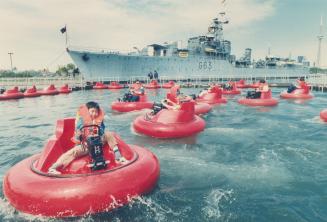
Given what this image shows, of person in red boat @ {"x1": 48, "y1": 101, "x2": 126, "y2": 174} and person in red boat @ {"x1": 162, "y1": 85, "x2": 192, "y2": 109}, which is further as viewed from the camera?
person in red boat @ {"x1": 162, "y1": 85, "x2": 192, "y2": 109}

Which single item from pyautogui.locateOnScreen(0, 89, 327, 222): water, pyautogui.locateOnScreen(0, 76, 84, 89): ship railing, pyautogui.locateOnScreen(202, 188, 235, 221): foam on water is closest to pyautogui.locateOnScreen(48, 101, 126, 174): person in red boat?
pyautogui.locateOnScreen(0, 89, 327, 222): water

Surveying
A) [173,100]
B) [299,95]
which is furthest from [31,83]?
[299,95]

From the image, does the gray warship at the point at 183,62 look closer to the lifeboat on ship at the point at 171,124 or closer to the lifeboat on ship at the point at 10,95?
the lifeboat on ship at the point at 10,95

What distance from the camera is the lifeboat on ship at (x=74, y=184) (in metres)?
5.62

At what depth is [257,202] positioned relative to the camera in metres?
6.52

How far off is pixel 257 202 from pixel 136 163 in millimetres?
2837

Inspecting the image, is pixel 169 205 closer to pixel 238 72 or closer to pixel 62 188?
pixel 62 188

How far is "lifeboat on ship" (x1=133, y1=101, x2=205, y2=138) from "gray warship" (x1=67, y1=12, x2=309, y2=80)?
123 feet

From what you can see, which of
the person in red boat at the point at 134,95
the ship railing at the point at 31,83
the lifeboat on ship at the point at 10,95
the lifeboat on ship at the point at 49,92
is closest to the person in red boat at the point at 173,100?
the person in red boat at the point at 134,95

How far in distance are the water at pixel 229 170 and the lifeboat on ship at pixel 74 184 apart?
10.0 inches

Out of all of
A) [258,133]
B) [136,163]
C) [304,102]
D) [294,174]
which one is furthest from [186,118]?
[304,102]

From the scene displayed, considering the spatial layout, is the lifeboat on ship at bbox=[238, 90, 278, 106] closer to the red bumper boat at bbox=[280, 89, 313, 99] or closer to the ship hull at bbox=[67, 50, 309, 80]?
the red bumper boat at bbox=[280, 89, 313, 99]

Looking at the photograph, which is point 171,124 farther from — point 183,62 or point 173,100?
point 183,62

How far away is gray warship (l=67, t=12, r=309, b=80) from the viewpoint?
162ft
